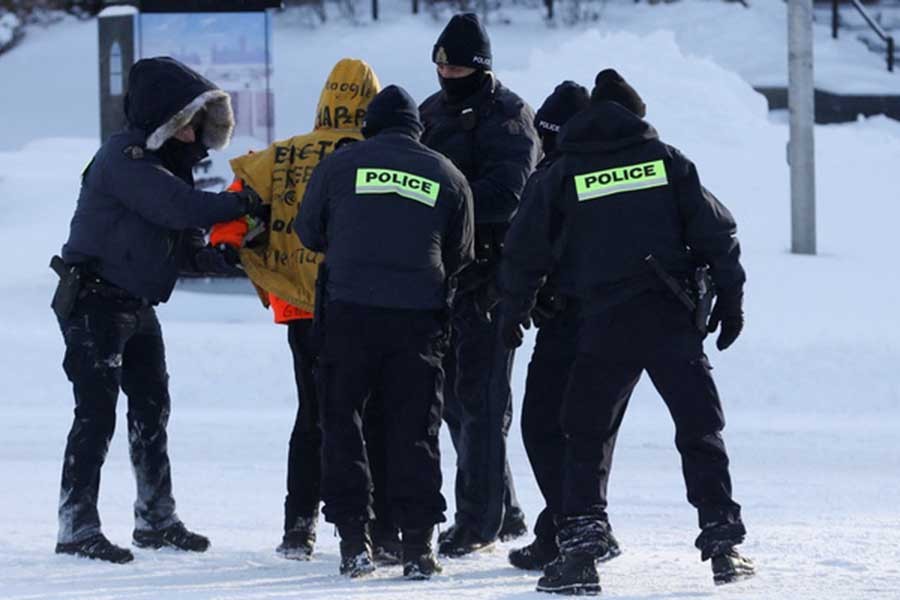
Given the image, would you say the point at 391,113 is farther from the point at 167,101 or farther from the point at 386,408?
the point at 386,408

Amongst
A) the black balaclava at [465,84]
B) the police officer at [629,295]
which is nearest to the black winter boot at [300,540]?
the police officer at [629,295]

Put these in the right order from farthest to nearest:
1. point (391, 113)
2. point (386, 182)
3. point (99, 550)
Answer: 1. point (99, 550)
2. point (391, 113)
3. point (386, 182)

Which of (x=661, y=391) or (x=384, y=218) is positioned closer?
(x=661, y=391)

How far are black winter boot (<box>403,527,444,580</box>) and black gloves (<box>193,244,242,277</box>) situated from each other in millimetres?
1212

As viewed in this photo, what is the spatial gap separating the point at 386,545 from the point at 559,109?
1.65 m

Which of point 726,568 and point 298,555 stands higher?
point 726,568

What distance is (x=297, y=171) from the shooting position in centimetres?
665

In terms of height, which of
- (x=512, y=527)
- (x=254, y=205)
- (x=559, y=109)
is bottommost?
(x=512, y=527)

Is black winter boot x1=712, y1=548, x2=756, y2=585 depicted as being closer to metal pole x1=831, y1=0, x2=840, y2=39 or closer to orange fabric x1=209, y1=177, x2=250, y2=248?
orange fabric x1=209, y1=177, x2=250, y2=248

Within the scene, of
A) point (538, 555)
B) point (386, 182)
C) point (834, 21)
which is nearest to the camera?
point (386, 182)

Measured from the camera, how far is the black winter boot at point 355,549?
6.21 meters

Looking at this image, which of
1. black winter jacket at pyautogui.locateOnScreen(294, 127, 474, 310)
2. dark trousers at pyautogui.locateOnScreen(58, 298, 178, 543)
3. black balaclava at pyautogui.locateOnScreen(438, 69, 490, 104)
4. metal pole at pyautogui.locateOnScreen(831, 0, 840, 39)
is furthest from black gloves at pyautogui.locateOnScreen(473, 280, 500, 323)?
metal pole at pyautogui.locateOnScreen(831, 0, 840, 39)

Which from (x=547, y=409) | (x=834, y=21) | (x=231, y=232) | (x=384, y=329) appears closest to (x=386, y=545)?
(x=547, y=409)

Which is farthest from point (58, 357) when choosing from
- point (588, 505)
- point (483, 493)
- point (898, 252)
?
point (898, 252)
